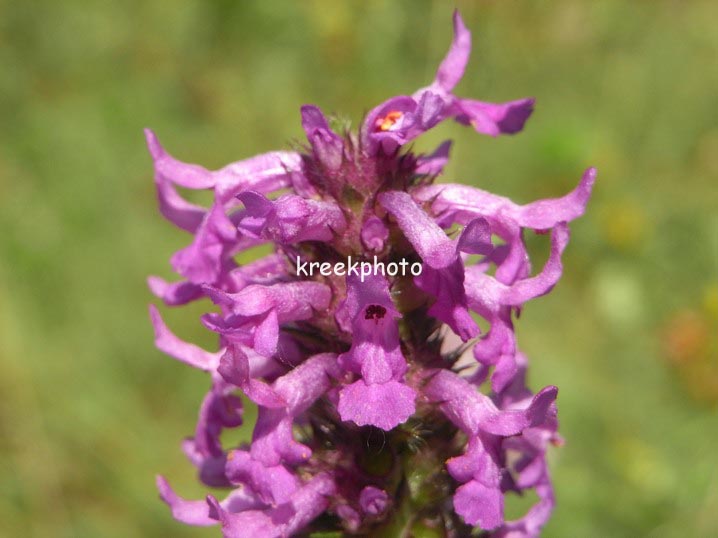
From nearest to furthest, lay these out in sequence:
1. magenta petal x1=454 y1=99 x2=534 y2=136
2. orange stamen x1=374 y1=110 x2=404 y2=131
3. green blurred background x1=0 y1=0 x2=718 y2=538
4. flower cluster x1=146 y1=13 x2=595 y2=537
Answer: flower cluster x1=146 y1=13 x2=595 y2=537, orange stamen x1=374 y1=110 x2=404 y2=131, magenta petal x1=454 y1=99 x2=534 y2=136, green blurred background x1=0 y1=0 x2=718 y2=538

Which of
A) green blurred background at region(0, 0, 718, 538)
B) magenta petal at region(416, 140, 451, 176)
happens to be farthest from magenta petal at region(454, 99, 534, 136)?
green blurred background at region(0, 0, 718, 538)

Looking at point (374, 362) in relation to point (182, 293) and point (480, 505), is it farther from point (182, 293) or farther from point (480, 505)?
point (182, 293)

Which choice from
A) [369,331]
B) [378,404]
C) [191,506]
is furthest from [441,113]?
[191,506]

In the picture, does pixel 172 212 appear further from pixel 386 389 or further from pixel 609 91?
pixel 609 91

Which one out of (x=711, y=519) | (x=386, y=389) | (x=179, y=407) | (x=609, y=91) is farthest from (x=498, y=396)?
(x=609, y=91)

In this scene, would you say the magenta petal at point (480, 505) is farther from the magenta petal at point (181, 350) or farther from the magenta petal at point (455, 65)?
the magenta petal at point (455, 65)

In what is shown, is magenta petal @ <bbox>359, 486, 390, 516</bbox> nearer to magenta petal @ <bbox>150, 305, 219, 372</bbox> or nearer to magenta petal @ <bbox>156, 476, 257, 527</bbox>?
magenta petal @ <bbox>156, 476, 257, 527</bbox>

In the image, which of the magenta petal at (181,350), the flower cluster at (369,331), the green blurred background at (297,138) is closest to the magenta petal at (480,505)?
the flower cluster at (369,331)

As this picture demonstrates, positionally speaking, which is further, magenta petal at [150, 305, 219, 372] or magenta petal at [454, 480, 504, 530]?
magenta petal at [150, 305, 219, 372]
